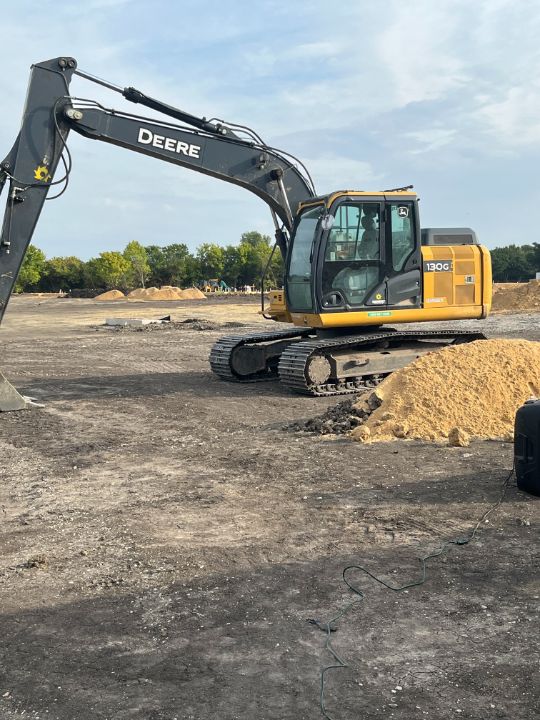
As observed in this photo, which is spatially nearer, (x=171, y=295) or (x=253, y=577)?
(x=253, y=577)

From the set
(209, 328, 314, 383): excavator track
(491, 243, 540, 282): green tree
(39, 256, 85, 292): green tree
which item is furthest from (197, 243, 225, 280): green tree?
(209, 328, 314, 383): excavator track

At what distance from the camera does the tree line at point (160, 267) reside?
325 feet

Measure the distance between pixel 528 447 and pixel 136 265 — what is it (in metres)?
95.7

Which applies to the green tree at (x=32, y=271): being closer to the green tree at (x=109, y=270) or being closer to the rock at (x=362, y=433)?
the green tree at (x=109, y=270)

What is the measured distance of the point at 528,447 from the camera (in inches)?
257

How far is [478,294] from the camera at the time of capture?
13875 millimetres

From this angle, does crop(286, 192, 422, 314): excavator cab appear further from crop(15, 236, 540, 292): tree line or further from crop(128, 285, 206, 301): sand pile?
crop(15, 236, 540, 292): tree line

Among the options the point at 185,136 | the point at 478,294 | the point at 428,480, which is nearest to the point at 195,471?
the point at 428,480

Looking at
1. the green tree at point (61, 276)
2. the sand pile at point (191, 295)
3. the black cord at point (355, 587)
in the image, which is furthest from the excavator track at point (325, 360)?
the green tree at point (61, 276)

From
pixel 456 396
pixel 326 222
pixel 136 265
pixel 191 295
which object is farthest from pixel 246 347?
pixel 136 265

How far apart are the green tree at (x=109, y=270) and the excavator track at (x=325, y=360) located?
8406 centimetres

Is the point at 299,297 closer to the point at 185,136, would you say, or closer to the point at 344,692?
the point at 185,136

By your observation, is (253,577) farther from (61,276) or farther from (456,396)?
(61,276)

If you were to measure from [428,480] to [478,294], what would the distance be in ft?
24.0
